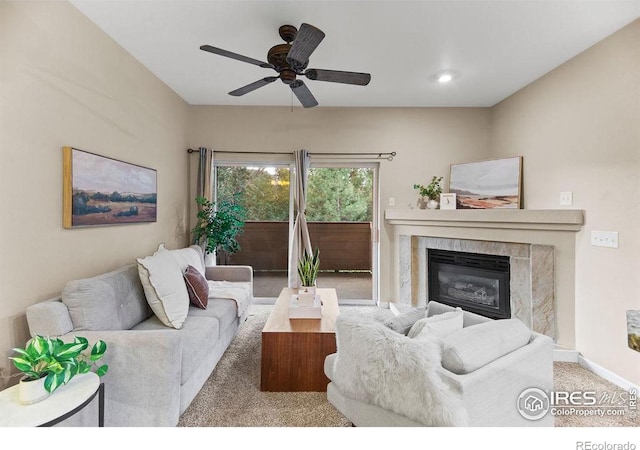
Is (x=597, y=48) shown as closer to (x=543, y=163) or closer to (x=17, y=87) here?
(x=543, y=163)

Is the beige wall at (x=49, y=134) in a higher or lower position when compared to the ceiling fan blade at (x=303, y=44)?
lower

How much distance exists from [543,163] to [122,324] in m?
4.12

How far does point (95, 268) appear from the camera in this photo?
7.51 ft

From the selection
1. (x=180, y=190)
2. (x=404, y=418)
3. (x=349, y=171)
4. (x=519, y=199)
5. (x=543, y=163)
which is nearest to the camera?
(x=404, y=418)

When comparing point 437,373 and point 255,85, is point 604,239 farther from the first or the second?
point 255,85

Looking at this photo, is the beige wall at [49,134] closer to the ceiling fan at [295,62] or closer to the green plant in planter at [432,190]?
the ceiling fan at [295,62]

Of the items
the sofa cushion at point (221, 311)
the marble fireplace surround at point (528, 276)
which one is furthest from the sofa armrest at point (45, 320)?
the marble fireplace surround at point (528, 276)

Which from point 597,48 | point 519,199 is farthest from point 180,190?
point 597,48

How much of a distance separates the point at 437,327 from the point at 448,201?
8.79 feet

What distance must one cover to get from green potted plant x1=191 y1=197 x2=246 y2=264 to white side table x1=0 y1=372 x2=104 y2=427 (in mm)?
2328

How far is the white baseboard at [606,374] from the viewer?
7.09 feet

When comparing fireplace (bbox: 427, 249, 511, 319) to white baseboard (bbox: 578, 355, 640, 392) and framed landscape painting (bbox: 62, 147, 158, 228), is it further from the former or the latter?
framed landscape painting (bbox: 62, 147, 158, 228)

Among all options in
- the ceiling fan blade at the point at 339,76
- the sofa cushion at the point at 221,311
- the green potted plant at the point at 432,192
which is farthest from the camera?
the green potted plant at the point at 432,192

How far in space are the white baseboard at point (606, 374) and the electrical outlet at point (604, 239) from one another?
101 centimetres
